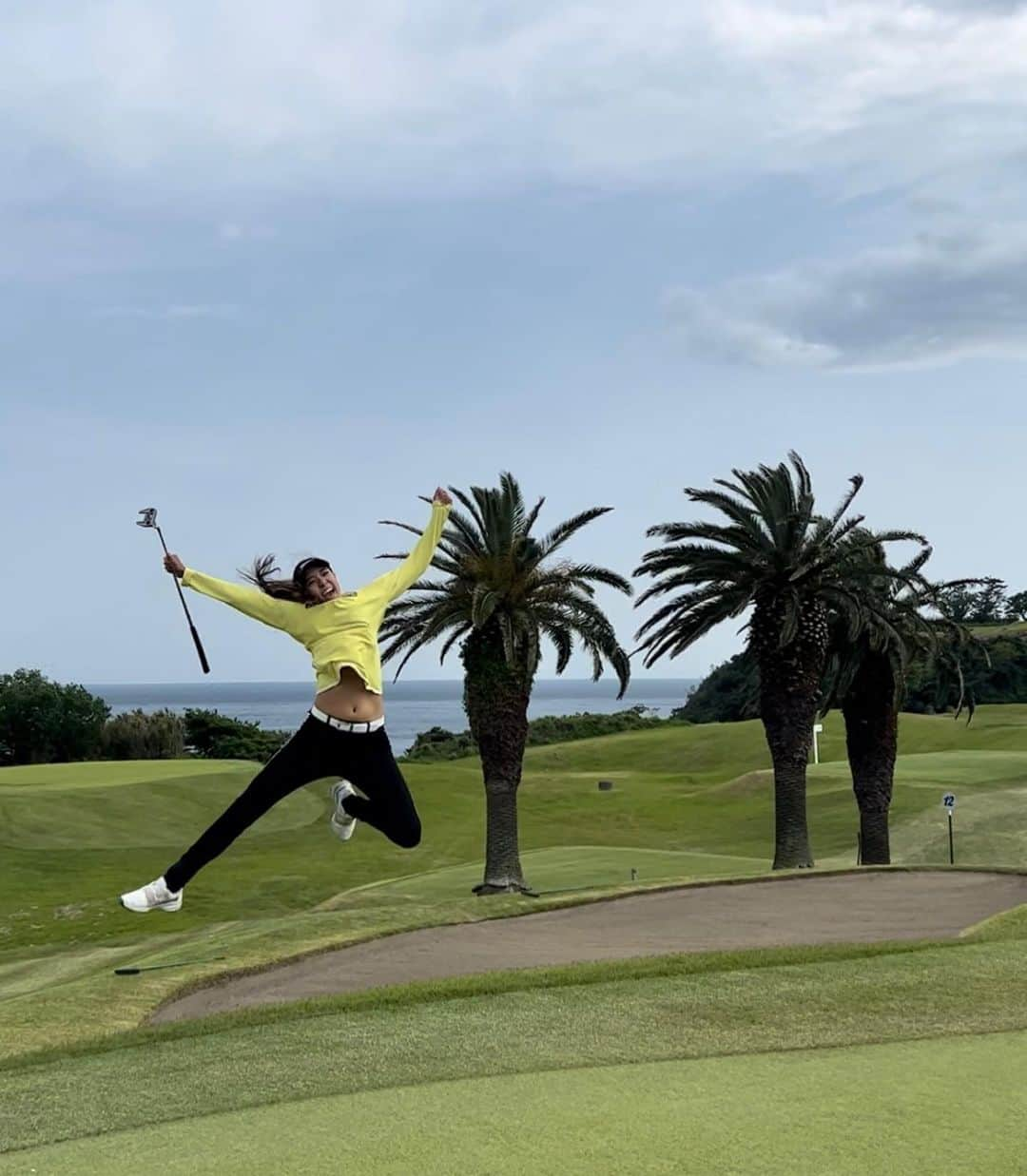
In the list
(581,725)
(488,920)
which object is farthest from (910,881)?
(581,725)

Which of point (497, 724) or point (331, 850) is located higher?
point (497, 724)

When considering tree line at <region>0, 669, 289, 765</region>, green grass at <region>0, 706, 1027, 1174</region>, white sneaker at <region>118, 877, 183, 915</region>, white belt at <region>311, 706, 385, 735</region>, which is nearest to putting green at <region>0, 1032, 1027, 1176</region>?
green grass at <region>0, 706, 1027, 1174</region>

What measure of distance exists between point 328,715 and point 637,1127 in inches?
115

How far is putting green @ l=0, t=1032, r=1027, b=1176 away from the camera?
6.50m

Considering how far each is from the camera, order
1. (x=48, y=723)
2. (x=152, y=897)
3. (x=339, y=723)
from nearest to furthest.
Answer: (x=339, y=723)
(x=152, y=897)
(x=48, y=723)

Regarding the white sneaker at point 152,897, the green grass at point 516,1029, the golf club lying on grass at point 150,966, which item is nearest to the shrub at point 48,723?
the golf club lying on grass at point 150,966

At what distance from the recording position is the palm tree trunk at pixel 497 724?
31.5m

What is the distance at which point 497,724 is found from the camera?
105 feet

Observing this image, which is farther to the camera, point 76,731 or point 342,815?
point 76,731

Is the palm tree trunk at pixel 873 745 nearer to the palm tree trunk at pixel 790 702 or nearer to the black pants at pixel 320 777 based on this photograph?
the palm tree trunk at pixel 790 702

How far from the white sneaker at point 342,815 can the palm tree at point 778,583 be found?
24.1 m

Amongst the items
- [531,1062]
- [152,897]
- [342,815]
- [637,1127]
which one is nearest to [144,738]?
[531,1062]

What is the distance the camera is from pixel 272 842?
44625mm

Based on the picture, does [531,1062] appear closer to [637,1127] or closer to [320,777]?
[637,1127]
